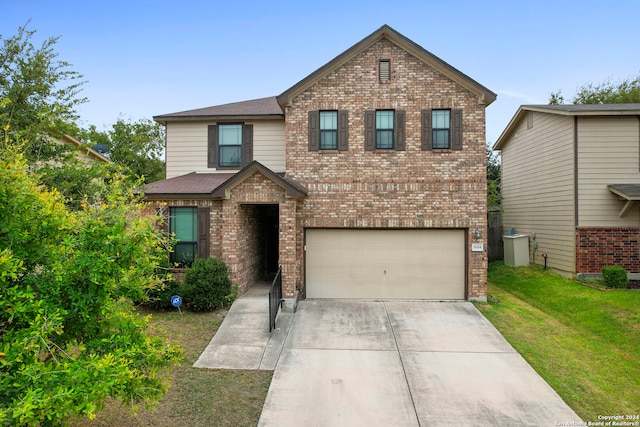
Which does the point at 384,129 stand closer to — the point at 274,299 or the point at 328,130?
the point at 328,130

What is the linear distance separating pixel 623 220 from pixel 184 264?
13.9 m

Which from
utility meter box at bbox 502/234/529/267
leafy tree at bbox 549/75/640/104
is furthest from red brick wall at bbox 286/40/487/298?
leafy tree at bbox 549/75/640/104

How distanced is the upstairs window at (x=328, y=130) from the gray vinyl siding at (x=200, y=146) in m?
1.82

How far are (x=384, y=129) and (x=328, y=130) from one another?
162cm

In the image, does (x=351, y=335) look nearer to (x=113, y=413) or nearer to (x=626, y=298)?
(x=113, y=413)

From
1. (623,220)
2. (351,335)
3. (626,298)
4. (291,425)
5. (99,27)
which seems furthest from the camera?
(99,27)

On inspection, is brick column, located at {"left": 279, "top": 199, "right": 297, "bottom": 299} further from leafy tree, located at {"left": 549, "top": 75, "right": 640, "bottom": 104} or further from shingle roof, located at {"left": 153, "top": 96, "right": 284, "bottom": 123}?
leafy tree, located at {"left": 549, "top": 75, "right": 640, "bottom": 104}

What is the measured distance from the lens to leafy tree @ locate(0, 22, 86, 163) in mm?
8188

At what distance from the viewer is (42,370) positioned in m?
3.09

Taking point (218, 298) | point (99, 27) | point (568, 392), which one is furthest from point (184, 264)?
point (99, 27)

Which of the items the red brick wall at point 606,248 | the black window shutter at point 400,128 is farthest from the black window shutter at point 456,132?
the red brick wall at point 606,248

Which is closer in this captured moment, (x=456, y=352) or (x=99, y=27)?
(x=456, y=352)

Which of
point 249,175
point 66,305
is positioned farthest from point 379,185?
point 66,305

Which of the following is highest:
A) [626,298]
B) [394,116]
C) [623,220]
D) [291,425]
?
[394,116]
